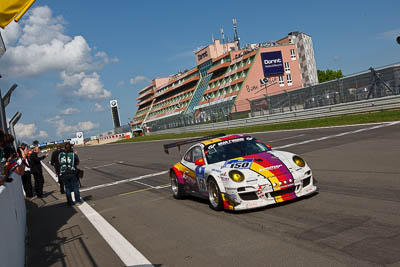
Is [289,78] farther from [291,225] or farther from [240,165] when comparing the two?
[291,225]

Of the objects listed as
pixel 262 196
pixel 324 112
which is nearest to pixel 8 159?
pixel 262 196

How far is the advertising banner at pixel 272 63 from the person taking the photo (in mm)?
73375

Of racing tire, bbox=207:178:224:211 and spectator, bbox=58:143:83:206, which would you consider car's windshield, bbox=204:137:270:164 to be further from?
spectator, bbox=58:143:83:206

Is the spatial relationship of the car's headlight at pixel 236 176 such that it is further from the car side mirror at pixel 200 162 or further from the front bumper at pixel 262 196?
the car side mirror at pixel 200 162

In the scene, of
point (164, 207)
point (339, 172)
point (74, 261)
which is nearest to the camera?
point (74, 261)

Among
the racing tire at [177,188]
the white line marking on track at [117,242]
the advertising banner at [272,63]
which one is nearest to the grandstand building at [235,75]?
the advertising banner at [272,63]

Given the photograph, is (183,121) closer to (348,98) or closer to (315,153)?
(348,98)

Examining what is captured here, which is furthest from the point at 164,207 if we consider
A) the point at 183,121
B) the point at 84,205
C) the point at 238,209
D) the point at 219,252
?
the point at 183,121

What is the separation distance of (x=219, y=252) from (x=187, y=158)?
4429 mm

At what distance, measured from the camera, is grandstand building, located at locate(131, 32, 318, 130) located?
240ft

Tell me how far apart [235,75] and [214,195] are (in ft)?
232

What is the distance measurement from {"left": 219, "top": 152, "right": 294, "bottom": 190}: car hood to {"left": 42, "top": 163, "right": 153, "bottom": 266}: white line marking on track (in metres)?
2.28

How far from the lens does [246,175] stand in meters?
7.14

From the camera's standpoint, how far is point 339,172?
32.1 ft
